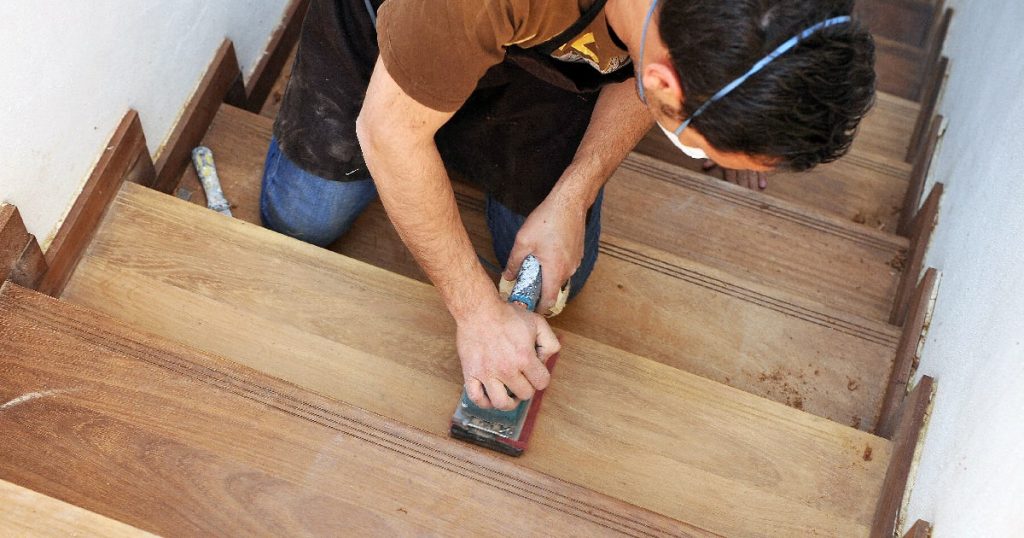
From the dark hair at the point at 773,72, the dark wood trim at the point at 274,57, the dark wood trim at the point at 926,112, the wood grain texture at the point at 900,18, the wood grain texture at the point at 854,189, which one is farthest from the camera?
the wood grain texture at the point at 900,18

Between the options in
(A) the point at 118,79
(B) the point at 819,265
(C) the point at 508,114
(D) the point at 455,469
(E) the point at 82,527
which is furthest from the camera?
(B) the point at 819,265

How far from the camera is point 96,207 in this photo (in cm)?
163

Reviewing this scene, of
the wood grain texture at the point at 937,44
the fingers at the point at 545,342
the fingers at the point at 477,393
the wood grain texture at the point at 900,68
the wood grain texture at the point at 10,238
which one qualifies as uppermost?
the wood grain texture at the point at 937,44

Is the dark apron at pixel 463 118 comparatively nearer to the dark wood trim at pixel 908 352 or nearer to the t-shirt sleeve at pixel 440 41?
the t-shirt sleeve at pixel 440 41

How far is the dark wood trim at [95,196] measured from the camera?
154 cm

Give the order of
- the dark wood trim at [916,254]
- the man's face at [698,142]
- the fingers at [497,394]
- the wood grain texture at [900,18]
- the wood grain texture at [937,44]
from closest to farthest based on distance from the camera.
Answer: the man's face at [698,142] < the fingers at [497,394] < the dark wood trim at [916,254] < the wood grain texture at [937,44] < the wood grain texture at [900,18]

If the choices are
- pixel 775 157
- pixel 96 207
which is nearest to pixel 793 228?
pixel 775 157

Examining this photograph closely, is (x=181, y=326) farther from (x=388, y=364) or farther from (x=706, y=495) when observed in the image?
(x=706, y=495)

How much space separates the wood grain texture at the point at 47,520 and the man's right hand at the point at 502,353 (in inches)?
22.1

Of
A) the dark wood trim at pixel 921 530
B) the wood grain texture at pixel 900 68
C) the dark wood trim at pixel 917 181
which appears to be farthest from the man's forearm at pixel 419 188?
the wood grain texture at pixel 900 68

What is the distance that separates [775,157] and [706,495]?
0.61 meters

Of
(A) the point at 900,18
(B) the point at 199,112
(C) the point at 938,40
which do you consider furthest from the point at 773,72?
(A) the point at 900,18

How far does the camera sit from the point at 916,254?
201 cm

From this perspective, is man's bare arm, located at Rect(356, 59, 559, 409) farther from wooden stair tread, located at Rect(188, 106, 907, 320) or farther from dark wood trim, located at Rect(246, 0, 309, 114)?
dark wood trim, located at Rect(246, 0, 309, 114)
